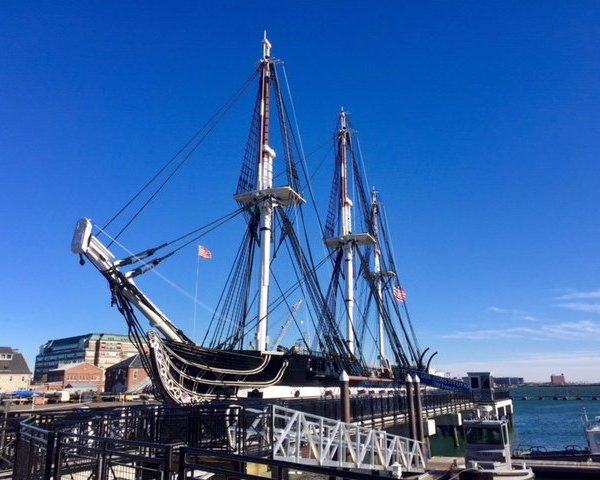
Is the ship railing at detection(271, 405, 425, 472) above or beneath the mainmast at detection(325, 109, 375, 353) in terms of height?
beneath

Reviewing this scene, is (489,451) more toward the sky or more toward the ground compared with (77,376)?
more toward the ground

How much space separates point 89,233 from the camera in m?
24.6

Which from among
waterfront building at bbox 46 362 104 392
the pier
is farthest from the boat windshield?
waterfront building at bbox 46 362 104 392

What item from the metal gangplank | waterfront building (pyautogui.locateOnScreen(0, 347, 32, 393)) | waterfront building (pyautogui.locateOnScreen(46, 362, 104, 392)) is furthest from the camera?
waterfront building (pyautogui.locateOnScreen(46, 362, 104, 392))

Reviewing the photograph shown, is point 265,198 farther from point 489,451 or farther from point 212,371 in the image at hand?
point 489,451

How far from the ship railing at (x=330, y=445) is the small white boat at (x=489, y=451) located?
2585mm

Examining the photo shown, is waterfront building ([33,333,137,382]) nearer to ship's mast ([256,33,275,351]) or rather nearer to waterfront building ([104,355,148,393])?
waterfront building ([104,355,148,393])

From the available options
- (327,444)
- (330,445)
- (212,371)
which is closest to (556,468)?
(330,445)

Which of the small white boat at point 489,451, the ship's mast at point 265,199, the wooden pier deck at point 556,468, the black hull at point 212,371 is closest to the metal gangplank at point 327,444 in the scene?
the small white boat at point 489,451

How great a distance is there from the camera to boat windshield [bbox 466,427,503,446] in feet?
75.7

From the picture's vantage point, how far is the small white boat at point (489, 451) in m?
21.6

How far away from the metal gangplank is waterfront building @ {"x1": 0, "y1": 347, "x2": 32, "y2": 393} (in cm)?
8875

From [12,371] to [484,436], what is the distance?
93.4 m

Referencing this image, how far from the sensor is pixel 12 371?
3647 inches
